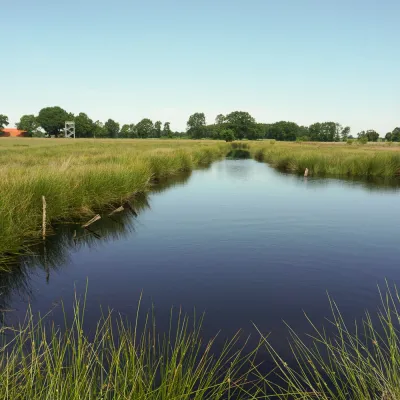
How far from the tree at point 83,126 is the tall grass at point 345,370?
11482cm

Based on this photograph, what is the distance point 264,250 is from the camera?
32.3 feet

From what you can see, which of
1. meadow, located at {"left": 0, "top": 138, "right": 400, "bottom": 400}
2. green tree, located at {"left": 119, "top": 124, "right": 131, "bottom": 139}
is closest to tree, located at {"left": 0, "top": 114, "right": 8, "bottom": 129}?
green tree, located at {"left": 119, "top": 124, "right": 131, "bottom": 139}

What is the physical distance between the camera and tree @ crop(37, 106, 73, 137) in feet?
350

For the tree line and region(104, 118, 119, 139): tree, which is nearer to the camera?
the tree line

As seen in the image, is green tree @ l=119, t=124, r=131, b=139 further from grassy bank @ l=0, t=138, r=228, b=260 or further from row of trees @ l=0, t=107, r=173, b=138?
grassy bank @ l=0, t=138, r=228, b=260

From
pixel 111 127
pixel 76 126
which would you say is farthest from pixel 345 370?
pixel 111 127

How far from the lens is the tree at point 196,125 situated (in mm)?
141250

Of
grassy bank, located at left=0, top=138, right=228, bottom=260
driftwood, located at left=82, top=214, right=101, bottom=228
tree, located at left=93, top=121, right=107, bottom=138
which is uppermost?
tree, located at left=93, top=121, right=107, bottom=138

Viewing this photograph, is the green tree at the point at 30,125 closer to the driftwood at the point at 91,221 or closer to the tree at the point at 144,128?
the tree at the point at 144,128

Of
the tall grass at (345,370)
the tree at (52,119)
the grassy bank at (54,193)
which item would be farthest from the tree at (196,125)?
the tall grass at (345,370)


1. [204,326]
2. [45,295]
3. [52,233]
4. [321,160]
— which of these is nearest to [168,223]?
[52,233]

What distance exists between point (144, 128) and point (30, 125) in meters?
41.1

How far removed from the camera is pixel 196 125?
148 meters

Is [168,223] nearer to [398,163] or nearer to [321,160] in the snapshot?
[321,160]
